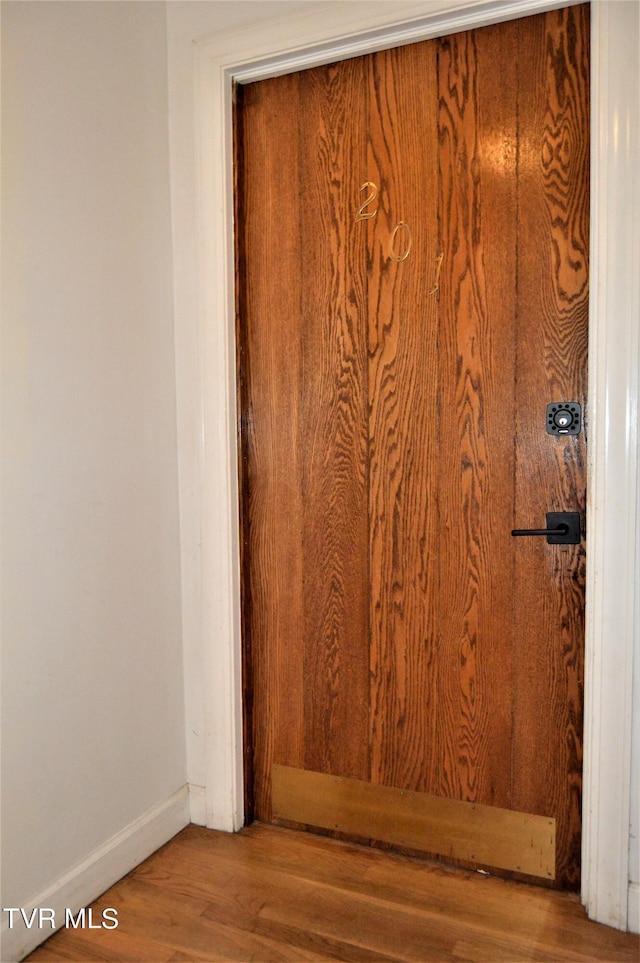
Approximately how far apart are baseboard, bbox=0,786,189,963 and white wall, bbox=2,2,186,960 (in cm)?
2

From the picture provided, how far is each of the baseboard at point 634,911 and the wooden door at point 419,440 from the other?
0.56 ft

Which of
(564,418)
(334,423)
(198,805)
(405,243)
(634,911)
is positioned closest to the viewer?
(634,911)

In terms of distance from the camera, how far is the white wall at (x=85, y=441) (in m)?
1.62

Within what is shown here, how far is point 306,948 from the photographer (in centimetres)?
164

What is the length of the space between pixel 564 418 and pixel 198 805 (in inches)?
60.2

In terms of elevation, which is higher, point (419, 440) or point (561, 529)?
point (419, 440)

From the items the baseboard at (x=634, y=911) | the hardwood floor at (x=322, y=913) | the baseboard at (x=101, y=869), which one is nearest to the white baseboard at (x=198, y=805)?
the baseboard at (x=101, y=869)

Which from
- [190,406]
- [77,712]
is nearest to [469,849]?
[77,712]

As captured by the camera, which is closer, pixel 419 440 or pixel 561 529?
pixel 561 529

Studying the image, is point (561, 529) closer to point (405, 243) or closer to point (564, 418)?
point (564, 418)

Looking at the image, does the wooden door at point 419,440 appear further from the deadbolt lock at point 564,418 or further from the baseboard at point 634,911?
the baseboard at point 634,911

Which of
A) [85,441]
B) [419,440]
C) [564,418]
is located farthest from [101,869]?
[564,418]

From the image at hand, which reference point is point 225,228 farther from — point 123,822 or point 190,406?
point 123,822

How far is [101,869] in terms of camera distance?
1856mm
